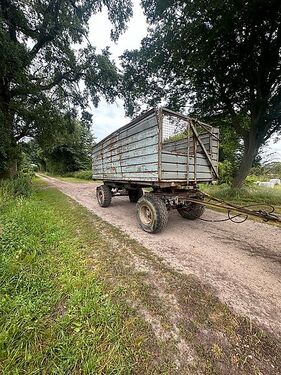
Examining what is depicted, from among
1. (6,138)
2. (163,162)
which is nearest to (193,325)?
(163,162)

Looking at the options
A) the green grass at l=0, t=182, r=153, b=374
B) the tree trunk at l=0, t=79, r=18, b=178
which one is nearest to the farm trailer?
the green grass at l=0, t=182, r=153, b=374

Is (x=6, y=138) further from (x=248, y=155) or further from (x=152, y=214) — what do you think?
(x=248, y=155)

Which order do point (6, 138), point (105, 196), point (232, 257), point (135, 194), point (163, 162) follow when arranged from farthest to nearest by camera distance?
point (6, 138), point (135, 194), point (105, 196), point (163, 162), point (232, 257)

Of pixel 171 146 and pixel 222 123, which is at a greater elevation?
pixel 222 123

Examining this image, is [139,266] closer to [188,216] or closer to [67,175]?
[188,216]

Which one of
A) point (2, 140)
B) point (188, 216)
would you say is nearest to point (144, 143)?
point (188, 216)

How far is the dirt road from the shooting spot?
205cm

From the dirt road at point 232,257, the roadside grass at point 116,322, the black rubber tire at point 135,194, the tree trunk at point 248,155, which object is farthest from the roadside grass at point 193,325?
the tree trunk at point 248,155

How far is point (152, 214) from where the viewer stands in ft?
13.4

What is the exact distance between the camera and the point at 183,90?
9.55 meters

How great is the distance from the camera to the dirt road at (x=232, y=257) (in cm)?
205

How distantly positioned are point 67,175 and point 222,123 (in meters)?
25.0

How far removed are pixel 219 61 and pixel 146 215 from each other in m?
7.61

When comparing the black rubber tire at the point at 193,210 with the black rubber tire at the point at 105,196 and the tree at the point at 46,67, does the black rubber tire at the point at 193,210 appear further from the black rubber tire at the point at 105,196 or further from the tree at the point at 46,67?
the tree at the point at 46,67
